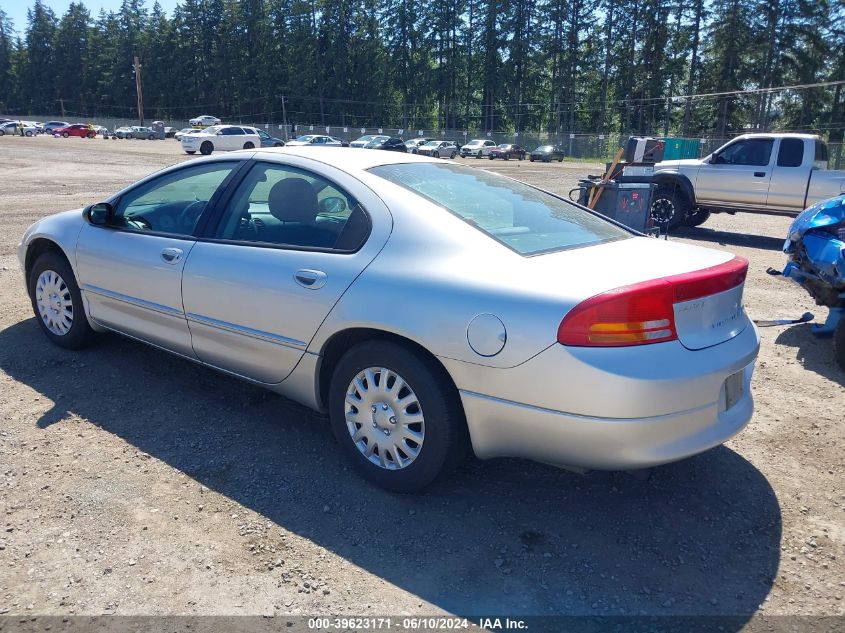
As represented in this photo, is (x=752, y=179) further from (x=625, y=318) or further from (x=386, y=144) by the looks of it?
(x=386, y=144)

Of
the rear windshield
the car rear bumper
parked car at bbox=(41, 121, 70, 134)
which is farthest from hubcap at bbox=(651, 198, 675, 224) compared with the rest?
parked car at bbox=(41, 121, 70, 134)

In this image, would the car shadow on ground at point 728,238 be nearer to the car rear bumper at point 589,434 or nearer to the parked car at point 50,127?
the car rear bumper at point 589,434

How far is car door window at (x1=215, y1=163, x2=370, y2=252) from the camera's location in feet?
10.6

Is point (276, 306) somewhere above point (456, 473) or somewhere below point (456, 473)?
above

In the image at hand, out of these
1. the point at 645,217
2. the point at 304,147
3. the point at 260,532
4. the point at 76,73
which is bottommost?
the point at 260,532

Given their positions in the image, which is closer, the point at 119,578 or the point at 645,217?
the point at 119,578

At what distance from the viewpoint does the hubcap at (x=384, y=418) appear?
9.61 feet

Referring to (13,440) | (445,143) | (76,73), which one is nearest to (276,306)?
(13,440)

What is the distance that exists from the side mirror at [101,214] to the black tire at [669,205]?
10272mm

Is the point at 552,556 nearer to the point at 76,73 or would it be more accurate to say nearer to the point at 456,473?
the point at 456,473

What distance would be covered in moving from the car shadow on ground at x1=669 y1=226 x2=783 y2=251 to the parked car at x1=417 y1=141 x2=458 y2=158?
120ft

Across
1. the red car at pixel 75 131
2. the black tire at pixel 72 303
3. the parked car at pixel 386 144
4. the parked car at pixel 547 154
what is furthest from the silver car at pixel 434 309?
the red car at pixel 75 131

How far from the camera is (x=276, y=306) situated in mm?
3295

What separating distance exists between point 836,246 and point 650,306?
3775 millimetres
